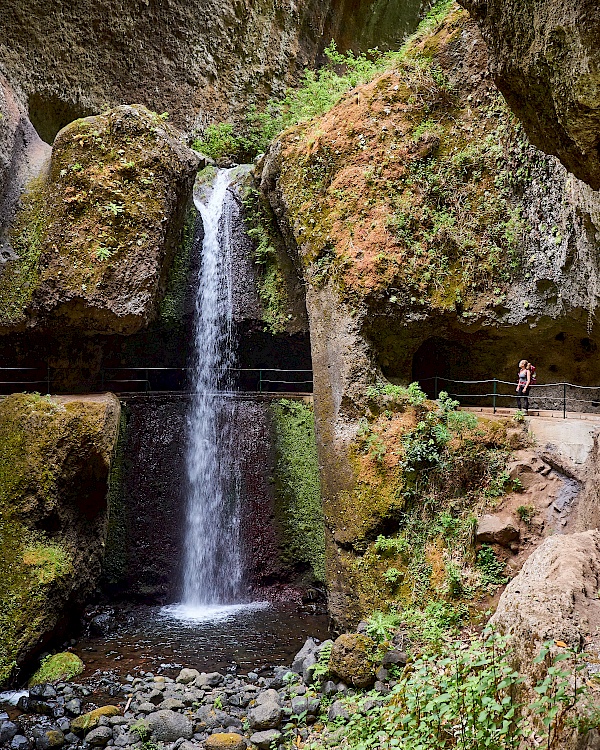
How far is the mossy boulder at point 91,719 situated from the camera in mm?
7484

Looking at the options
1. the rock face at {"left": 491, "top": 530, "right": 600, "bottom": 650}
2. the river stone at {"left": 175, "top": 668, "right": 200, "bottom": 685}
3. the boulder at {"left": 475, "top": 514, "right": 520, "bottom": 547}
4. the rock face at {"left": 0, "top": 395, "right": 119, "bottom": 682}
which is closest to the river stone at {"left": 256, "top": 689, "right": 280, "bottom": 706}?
the river stone at {"left": 175, "top": 668, "right": 200, "bottom": 685}

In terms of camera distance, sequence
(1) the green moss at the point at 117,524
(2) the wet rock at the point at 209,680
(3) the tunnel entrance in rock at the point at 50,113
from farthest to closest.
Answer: (3) the tunnel entrance in rock at the point at 50,113 → (1) the green moss at the point at 117,524 → (2) the wet rock at the point at 209,680

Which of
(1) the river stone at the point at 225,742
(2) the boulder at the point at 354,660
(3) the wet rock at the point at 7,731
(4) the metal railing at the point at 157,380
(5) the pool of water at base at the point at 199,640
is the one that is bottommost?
(5) the pool of water at base at the point at 199,640

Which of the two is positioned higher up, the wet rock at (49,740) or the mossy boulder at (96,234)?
the mossy boulder at (96,234)

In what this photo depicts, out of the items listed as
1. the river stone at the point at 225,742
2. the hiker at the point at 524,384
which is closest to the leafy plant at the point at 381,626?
the river stone at the point at 225,742

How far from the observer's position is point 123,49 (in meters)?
15.8

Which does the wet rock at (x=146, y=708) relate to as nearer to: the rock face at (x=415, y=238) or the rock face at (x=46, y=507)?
the rock face at (x=46, y=507)

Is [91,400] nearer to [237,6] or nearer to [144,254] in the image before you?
[144,254]

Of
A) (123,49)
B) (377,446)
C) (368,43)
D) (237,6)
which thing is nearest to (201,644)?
(377,446)

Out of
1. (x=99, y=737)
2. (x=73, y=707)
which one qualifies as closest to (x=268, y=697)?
(x=99, y=737)

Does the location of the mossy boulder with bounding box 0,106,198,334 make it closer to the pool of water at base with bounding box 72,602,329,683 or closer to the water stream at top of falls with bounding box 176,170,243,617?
the water stream at top of falls with bounding box 176,170,243,617

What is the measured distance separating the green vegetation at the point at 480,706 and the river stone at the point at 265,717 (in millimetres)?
1871

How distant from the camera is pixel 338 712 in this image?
22.6 feet

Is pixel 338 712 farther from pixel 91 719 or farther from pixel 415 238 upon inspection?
pixel 415 238
